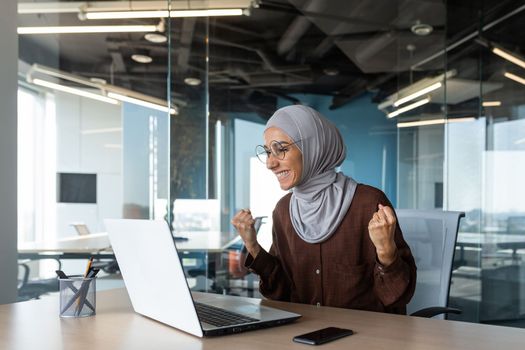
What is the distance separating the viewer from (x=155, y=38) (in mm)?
4008

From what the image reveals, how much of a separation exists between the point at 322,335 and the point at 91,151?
3.20m

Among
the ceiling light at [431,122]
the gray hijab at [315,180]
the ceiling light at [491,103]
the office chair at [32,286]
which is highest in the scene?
the ceiling light at [491,103]

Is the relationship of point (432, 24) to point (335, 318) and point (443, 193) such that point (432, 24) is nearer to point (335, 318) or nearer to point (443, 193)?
point (443, 193)

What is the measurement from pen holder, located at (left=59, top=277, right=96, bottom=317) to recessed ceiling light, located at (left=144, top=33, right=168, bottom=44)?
2895 millimetres

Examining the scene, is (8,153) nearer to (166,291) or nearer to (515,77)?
(166,291)

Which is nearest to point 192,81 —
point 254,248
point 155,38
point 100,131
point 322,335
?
point 155,38

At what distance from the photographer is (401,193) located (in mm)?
4500

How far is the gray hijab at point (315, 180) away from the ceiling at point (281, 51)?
2018 millimetres

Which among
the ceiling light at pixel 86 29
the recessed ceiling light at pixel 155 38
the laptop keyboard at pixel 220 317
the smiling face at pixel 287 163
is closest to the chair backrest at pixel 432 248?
the smiling face at pixel 287 163

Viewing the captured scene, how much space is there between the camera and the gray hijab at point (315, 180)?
174 cm

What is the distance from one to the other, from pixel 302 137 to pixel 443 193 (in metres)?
2.58

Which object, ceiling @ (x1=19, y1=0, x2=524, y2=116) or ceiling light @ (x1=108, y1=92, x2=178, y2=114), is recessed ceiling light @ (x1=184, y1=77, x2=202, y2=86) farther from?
ceiling light @ (x1=108, y1=92, x2=178, y2=114)

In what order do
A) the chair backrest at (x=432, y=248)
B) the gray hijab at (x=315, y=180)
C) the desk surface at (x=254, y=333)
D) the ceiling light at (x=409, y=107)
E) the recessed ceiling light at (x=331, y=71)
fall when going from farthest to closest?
the recessed ceiling light at (x=331, y=71)
the ceiling light at (x=409, y=107)
the chair backrest at (x=432, y=248)
the gray hijab at (x=315, y=180)
the desk surface at (x=254, y=333)

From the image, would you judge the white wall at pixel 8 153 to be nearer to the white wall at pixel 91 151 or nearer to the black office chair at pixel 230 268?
the white wall at pixel 91 151
